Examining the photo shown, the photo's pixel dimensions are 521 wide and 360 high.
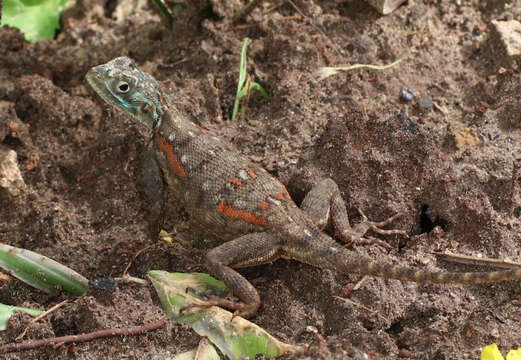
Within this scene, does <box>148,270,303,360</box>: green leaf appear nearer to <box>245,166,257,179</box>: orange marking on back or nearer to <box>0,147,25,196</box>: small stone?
<box>245,166,257,179</box>: orange marking on back

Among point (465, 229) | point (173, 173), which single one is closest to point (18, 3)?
point (173, 173)

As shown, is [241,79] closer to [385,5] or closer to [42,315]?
[385,5]

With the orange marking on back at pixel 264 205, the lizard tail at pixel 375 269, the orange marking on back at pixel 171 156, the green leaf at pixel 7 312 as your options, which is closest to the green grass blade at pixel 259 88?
the orange marking on back at pixel 171 156

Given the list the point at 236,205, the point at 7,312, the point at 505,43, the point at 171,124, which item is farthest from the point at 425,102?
the point at 7,312

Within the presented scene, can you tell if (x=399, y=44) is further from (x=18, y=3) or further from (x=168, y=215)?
(x=18, y=3)

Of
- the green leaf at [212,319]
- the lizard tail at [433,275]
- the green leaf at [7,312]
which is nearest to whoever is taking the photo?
the lizard tail at [433,275]

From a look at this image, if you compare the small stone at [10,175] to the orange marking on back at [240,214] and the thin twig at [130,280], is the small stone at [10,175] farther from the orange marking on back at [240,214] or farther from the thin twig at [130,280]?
the orange marking on back at [240,214]
